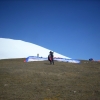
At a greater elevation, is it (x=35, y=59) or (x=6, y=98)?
(x=35, y=59)

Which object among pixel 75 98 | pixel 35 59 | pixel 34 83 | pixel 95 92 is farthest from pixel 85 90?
pixel 35 59

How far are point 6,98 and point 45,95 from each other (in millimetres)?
2311

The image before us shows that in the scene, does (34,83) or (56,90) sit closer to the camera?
(56,90)

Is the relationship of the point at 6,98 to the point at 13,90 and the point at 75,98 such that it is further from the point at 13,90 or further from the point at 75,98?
the point at 75,98

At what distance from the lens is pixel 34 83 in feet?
39.0

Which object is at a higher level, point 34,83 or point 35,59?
point 35,59

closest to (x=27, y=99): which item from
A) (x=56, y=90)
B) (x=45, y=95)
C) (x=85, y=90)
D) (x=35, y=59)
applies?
(x=45, y=95)

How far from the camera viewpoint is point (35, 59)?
29422 millimetres

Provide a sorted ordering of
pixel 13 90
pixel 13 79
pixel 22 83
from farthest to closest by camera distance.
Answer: pixel 13 79 < pixel 22 83 < pixel 13 90

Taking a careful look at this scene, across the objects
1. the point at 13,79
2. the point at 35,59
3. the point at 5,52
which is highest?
the point at 5,52

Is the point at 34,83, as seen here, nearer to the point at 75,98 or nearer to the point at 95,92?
the point at 75,98

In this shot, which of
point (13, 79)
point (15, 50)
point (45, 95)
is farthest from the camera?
point (15, 50)

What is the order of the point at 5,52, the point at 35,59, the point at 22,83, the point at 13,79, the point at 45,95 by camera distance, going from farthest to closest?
the point at 5,52 < the point at 35,59 < the point at 13,79 < the point at 22,83 < the point at 45,95

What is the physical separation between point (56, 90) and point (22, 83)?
9.46 feet
